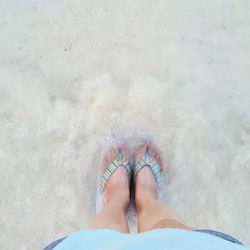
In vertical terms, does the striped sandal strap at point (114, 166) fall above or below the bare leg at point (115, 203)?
above

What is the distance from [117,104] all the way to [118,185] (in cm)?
Answer: 30

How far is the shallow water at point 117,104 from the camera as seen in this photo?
5.23 ft

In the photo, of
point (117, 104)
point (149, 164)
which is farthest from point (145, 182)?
point (117, 104)

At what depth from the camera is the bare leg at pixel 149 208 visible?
50.7 inches

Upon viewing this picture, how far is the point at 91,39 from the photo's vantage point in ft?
5.57

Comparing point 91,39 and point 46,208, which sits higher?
point 91,39

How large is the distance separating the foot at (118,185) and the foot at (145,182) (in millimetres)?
38

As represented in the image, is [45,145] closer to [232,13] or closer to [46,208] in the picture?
[46,208]

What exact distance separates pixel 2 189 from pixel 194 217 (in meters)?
0.70

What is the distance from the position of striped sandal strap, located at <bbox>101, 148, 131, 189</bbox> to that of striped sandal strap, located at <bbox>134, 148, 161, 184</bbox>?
0.04 metres

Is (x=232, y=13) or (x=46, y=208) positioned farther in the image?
(x=232, y=13)

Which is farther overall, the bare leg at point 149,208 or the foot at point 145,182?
the foot at point 145,182

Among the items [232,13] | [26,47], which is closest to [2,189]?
[26,47]

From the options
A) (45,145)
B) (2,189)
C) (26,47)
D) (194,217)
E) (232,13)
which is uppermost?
(232,13)
